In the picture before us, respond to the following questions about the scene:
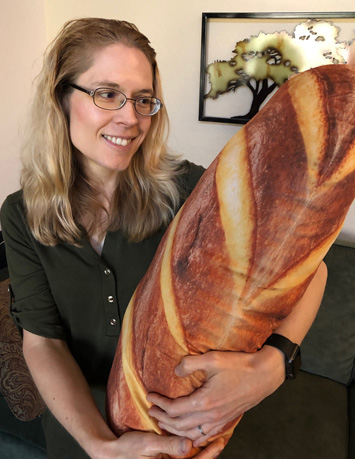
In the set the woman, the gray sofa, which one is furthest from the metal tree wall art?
the woman

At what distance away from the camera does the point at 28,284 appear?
2.92 ft

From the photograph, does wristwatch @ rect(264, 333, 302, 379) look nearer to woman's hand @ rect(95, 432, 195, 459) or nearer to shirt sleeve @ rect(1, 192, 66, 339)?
woman's hand @ rect(95, 432, 195, 459)

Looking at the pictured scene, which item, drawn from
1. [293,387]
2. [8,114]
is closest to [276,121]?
[293,387]

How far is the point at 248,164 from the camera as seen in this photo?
1.47 ft

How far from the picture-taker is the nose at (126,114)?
29.5 inches

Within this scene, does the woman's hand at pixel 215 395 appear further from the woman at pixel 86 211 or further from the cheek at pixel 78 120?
the cheek at pixel 78 120

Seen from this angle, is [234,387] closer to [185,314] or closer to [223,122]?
[185,314]

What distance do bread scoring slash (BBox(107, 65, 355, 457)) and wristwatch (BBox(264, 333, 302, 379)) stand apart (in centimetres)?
8

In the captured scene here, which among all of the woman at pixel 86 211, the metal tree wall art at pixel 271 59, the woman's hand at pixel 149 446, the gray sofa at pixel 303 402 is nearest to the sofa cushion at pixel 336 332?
the gray sofa at pixel 303 402

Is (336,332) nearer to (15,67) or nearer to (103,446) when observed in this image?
(103,446)

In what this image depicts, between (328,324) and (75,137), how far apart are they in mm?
1591

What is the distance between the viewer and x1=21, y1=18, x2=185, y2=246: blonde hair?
31.6 inches

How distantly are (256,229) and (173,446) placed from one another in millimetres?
361

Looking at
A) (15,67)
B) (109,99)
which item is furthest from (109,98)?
(15,67)
